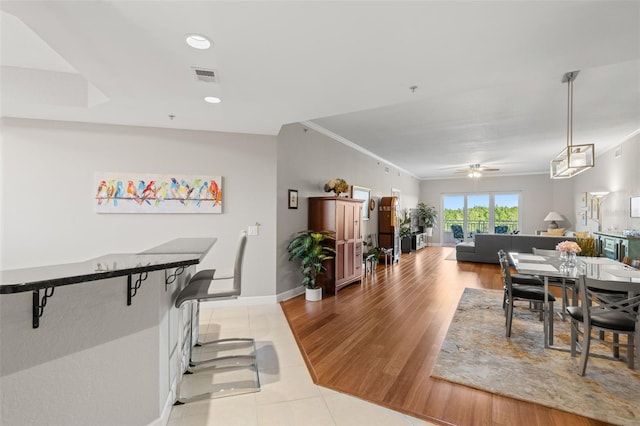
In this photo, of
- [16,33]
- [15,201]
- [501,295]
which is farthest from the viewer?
[501,295]

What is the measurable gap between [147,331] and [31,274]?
2.35ft

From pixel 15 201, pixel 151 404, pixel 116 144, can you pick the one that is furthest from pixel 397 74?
pixel 15 201

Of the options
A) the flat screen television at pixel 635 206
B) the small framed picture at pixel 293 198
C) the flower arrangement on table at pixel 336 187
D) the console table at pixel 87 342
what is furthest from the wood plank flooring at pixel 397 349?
the flat screen television at pixel 635 206

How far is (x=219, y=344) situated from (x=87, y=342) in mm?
1652

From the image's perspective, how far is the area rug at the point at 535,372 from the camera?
2.02 m

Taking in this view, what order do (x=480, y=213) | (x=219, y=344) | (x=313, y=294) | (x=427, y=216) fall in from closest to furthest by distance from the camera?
(x=219, y=344) → (x=313, y=294) → (x=480, y=213) → (x=427, y=216)

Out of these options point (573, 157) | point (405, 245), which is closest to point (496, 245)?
point (405, 245)

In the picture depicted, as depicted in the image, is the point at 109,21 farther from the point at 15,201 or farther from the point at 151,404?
the point at 15,201

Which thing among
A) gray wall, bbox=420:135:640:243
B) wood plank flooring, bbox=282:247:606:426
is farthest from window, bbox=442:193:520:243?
wood plank flooring, bbox=282:247:606:426

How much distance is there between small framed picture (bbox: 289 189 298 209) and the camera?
4562mm

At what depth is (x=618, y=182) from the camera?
5.91m

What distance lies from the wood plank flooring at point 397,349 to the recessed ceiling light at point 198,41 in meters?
2.63

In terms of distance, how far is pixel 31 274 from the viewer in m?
1.17

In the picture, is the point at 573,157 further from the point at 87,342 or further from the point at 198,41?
the point at 87,342
